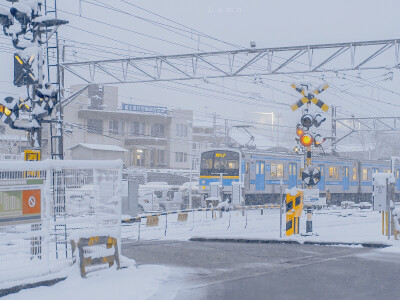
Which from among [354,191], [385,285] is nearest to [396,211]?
[385,285]

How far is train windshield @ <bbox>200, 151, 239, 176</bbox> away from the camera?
104ft

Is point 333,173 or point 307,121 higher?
point 307,121

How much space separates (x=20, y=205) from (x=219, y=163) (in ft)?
79.1

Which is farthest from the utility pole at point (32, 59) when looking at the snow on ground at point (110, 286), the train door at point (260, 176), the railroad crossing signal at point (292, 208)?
the train door at point (260, 176)

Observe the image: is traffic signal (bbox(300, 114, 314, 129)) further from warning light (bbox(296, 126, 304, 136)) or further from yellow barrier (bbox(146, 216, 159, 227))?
yellow barrier (bbox(146, 216, 159, 227))

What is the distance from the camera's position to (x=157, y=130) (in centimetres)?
5956

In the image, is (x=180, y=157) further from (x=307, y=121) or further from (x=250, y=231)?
(x=307, y=121)

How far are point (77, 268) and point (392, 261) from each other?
5953 millimetres

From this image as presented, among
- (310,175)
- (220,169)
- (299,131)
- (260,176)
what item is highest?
(299,131)

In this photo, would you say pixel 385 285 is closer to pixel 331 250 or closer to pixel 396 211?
pixel 331 250

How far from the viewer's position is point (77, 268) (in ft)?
28.9

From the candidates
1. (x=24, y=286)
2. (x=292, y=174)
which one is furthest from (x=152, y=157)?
(x=24, y=286)

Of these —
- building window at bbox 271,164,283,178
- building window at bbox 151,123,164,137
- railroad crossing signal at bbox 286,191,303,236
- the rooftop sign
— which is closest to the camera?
railroad crossing signal at bbox 286,191,303,236

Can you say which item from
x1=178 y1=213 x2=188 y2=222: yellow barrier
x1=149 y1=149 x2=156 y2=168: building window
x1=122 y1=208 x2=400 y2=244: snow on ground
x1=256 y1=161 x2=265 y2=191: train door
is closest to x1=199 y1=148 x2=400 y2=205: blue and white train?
x1=256 y1=161 x2=265 y2=191: train door
